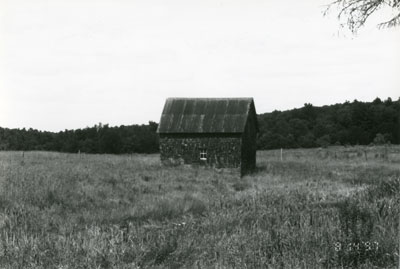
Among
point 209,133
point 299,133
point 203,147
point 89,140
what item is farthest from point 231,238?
point 89,140

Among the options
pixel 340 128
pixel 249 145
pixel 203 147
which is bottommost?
pixel 203 147

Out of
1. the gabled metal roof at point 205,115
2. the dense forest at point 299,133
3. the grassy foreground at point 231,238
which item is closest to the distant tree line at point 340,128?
the dense forest at point 299,133

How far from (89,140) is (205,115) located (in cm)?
7074

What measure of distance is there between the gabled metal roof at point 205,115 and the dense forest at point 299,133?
4870 cm

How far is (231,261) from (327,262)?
124 centimetres

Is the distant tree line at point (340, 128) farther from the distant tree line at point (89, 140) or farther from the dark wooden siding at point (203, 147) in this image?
→ the dark wooden siding at point (203, 147)

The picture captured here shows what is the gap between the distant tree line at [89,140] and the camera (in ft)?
298

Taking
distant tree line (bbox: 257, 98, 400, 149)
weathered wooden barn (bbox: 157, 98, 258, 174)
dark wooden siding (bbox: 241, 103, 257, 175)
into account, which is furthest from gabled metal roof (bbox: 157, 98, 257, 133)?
distant tree line (bbox: 257, 98, 400, 149)

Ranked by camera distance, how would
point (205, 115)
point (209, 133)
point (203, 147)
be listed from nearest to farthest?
1. point (209, 133)
2. point (203, 147)
3. point (205, 115)

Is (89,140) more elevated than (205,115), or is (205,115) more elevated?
(205,115)

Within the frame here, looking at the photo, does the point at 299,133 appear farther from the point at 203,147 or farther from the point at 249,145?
the point at 203,147

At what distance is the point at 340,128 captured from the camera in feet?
302

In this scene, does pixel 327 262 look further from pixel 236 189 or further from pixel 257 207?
pixel 236 189

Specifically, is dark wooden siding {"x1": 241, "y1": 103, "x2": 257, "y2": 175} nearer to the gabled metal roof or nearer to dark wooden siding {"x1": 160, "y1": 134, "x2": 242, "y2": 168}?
dark wooden siding {"x1": 160, "y1": 134, "x2": 242, "y2": 168}
